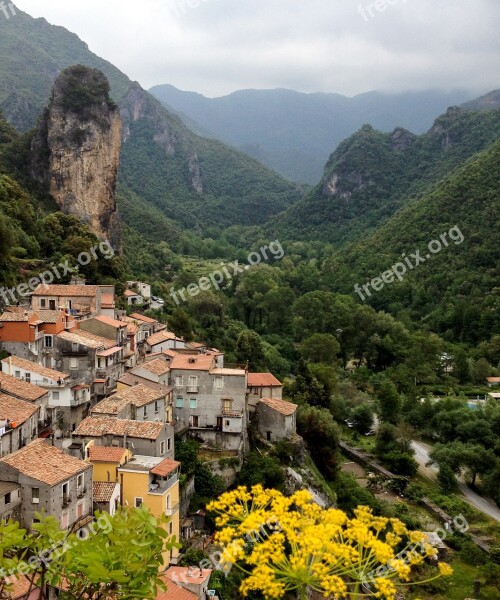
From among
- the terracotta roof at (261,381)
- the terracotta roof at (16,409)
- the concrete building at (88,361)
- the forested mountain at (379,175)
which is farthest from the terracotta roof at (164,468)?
the forested mountain at (379,175)

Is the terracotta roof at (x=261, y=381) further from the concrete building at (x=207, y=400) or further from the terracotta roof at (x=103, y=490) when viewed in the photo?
the terracotta roof at (x=103, y=490)

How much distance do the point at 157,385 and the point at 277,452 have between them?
6694 millimetres

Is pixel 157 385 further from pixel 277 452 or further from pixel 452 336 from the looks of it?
pixel 452 336

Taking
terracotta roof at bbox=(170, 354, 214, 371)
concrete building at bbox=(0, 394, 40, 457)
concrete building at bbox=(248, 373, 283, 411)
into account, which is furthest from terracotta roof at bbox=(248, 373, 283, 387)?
concrete building at bbox=(0, 394, 40, 457)

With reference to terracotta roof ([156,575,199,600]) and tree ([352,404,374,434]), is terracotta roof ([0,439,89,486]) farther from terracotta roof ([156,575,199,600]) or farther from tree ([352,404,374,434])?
tree ([352,404,374,434])

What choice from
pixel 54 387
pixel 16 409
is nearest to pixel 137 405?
pixel 54 387

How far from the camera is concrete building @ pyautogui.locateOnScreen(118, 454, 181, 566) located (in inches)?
861

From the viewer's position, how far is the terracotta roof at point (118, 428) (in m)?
24.2

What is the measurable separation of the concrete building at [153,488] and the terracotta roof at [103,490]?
0.62 meters

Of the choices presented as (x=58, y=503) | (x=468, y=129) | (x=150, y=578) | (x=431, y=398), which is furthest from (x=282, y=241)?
(x=150, y=578)

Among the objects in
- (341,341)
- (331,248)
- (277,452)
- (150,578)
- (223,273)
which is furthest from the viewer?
(331,248)

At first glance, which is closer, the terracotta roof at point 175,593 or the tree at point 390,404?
the terracotta roof at point 175,593

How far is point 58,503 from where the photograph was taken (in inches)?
749

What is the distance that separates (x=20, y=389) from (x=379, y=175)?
13777 cm
